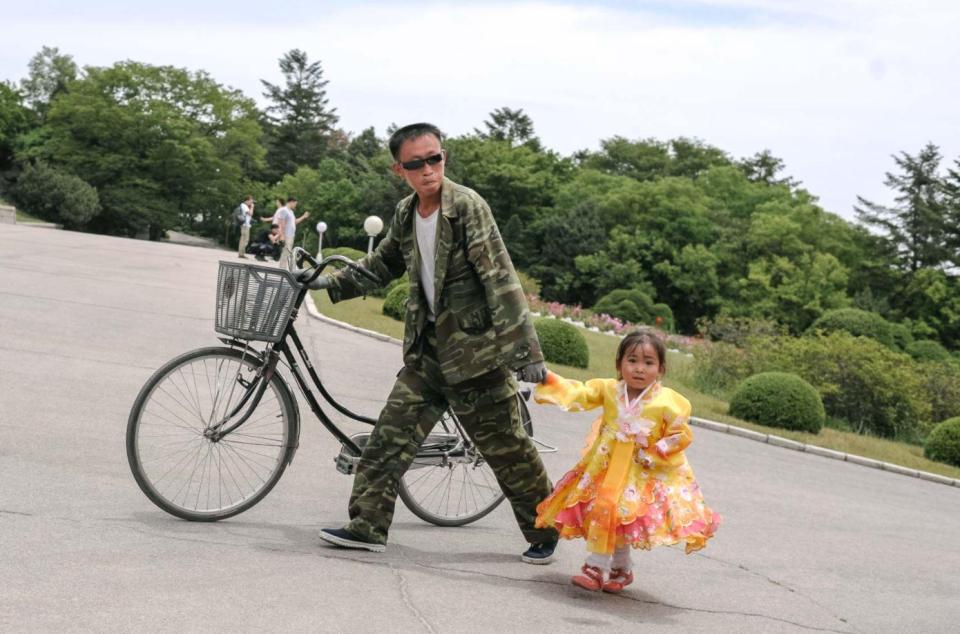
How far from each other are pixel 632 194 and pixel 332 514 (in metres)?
50.4

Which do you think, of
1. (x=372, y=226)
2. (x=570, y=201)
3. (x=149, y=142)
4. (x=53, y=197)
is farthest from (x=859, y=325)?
(x=149, y=142)

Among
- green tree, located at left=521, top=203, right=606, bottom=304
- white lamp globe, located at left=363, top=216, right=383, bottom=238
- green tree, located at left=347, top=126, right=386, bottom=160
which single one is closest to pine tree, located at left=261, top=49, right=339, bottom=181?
green tree, located at left=347, top=126, right=386, bottom=160

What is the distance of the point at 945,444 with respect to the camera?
1545 centimetres

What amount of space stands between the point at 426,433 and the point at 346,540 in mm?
625

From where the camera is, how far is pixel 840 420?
62.4ft

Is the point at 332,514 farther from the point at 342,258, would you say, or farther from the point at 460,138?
the point at 460,138

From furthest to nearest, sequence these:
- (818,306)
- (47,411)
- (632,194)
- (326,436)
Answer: (632,194) → (818,306) → (326,436) → (47,411)

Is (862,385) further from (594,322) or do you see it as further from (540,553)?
(540,553)

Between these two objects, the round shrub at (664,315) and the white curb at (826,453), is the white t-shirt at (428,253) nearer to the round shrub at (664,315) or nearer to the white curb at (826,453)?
the white curb at (826,453)

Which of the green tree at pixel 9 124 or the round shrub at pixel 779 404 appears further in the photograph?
the green tree at pixel 9 124

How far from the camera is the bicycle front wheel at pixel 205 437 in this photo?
17.1ft

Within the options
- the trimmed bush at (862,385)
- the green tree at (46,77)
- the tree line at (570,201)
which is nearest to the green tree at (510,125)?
the tree line at (570,201)

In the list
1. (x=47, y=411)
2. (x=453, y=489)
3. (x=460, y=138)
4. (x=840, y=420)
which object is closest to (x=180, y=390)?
(x=453, y=489)

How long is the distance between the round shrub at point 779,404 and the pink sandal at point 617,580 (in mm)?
10277
